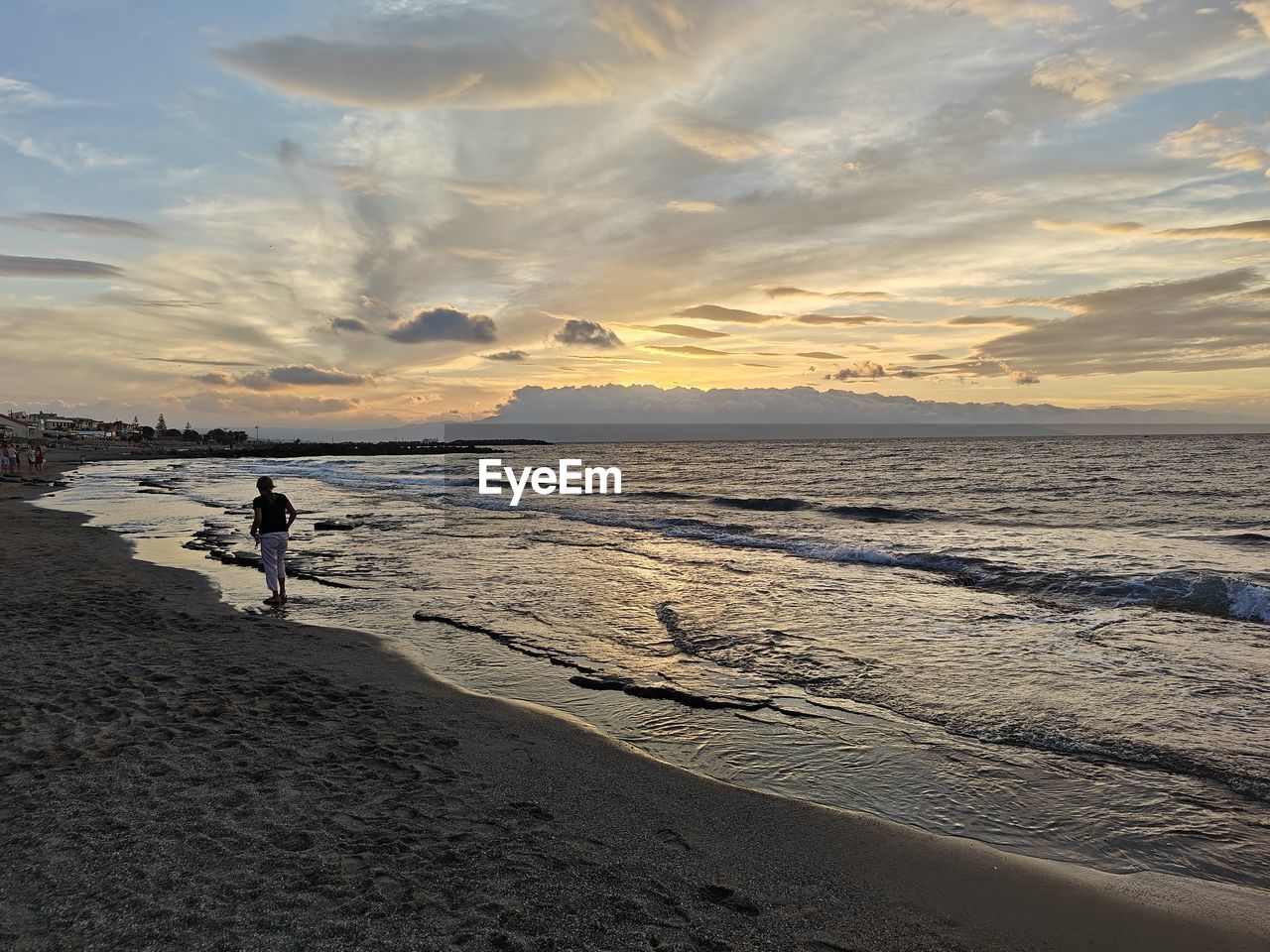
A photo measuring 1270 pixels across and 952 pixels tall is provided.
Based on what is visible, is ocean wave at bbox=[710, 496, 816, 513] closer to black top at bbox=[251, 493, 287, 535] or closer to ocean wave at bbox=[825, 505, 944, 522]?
ocean wave at bbox=[825, 505, 944, 522]

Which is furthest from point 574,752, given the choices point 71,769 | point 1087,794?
point 1087,794

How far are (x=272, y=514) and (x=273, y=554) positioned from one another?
0.82 meters

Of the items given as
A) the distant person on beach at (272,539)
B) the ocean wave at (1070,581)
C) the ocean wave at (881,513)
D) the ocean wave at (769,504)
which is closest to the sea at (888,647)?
the ocean wave at (1070,581)

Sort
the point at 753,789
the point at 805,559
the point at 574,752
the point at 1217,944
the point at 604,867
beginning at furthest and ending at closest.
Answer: the point at 805,559
the point at 574,752
the point at 753,789
the point at 604,867
the point at 1217,944

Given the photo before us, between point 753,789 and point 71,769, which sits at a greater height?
point 71,769

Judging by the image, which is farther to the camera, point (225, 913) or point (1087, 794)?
point (1087, 794)

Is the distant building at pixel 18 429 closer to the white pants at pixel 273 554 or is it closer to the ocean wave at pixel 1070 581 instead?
the white pants at pixel 273 554

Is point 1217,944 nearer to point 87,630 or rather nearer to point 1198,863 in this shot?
point 1198,863

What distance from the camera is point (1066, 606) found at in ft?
44.8

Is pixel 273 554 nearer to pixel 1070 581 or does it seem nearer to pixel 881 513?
pixel 1070 581

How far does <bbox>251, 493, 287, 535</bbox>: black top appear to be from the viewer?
13.0 m

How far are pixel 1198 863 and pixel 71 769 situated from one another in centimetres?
862

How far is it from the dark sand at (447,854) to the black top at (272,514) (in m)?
5.70

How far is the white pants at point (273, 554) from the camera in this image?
12922mm
